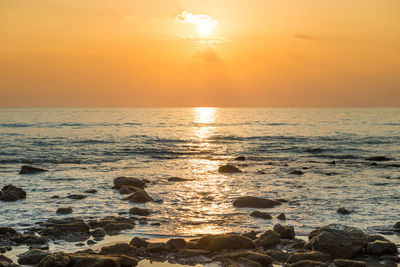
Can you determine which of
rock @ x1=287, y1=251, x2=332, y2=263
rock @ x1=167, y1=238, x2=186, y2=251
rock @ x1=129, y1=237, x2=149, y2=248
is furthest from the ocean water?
rock @ x1=287, y1=251, x2=332, y2=263

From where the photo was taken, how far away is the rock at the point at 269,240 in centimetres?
1252

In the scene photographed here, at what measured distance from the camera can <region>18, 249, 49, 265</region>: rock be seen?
1072 centimetres

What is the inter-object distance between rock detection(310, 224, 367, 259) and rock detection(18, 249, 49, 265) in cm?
753

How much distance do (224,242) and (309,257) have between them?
2468 millimetres

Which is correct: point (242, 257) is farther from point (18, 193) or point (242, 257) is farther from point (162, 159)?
point (162, 159)

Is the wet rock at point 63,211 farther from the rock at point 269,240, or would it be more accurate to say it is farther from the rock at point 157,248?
the rock at point 269,240

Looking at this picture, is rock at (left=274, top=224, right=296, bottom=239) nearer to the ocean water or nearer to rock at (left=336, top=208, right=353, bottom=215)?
the ocean water

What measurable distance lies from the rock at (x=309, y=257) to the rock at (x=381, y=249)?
146cm

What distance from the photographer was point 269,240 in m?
12.6

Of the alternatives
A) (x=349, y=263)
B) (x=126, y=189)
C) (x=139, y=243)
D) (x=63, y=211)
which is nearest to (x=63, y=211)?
(x=63, y=211)

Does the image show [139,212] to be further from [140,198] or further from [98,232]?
[98,232]

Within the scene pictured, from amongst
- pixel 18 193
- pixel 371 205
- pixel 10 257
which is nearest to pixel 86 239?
pixel 10 257

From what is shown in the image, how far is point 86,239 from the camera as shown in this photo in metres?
13.2

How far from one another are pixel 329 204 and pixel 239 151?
2844 cm
